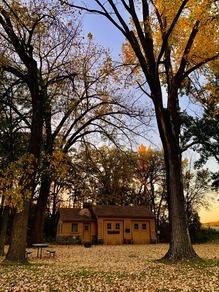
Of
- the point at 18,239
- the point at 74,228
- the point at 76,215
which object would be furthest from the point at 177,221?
the point at 76,215

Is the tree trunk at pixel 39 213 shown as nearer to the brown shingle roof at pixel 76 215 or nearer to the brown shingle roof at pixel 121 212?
the brown shingle roof at pixel 76 215

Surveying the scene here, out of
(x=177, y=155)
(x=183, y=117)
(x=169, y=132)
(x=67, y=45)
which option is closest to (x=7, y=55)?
(x=67, y=45)

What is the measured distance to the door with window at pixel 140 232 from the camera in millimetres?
29500

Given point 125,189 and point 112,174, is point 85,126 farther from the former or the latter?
point 125,189

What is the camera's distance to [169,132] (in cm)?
1078

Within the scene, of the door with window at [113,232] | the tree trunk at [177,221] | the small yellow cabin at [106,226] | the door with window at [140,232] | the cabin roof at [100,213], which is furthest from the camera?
the door with window at [140,232]

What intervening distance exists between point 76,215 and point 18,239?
20.0m

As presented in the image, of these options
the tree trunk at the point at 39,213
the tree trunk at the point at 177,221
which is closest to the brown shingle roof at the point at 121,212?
the tree trunk at the point at 39,213

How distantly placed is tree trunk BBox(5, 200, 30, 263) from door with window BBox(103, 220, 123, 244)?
1938 cm

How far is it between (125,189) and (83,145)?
1962cm

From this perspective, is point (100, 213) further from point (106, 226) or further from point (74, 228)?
point (74, 228)

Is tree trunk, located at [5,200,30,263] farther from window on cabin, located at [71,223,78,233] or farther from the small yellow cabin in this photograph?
window on cabin, located at [71,223,78,233]

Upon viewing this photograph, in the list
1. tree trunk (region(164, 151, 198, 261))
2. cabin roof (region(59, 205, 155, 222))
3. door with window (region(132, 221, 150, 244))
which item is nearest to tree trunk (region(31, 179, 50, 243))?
cabin roof (region(59, 205, 155, 222))

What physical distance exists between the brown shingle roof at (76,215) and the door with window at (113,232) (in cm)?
182
